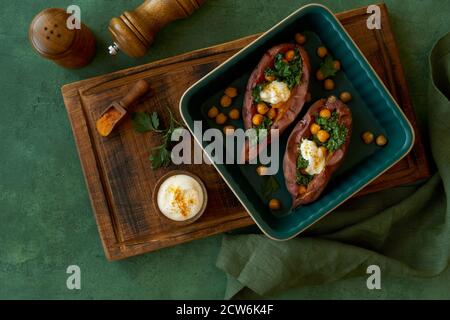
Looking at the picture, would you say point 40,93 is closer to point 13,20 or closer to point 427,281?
point 13,20

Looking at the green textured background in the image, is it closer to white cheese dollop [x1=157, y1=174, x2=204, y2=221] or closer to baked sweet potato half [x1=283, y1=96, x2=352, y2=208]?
white cheese dollop [x1=157, y1=174, x2=204, y2=221]

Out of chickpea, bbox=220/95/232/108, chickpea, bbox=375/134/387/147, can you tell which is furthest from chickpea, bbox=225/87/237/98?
chickpea, bbox=375/134/387/147

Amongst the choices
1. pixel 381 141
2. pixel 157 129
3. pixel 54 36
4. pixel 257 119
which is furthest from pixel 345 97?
pixel 54 36

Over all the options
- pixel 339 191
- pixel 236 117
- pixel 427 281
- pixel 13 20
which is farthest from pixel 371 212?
pixel 13 20

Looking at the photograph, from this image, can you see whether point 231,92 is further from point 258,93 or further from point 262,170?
point 262,170

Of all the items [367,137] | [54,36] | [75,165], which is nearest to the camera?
[54,36]

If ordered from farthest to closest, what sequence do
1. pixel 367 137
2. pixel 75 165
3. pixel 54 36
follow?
pixel 75 165, pixel 367 137, pixel 54 36
